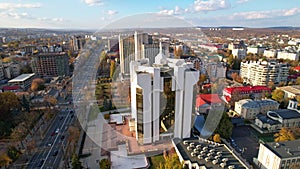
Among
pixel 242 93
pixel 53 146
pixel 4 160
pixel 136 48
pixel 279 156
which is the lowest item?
pixel 53 146

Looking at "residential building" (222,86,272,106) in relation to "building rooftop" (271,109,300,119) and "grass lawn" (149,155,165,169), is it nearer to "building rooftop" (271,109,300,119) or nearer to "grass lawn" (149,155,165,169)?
"building rooftop" (271,109,300,119)

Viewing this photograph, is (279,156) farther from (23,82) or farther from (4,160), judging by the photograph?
(23,82)

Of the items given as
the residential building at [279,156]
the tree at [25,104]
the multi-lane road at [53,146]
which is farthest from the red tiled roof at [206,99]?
the tree at [25,104]

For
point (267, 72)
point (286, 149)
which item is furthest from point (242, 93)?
point (286, 149)

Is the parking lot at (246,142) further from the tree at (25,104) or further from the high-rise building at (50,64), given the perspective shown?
the high-rise building at (50,64)

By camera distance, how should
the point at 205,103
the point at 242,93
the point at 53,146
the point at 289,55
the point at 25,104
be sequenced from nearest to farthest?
the point at 53,146
the point at 25,104
the point at 205,103
the point at 242,93
the point at 289,55
